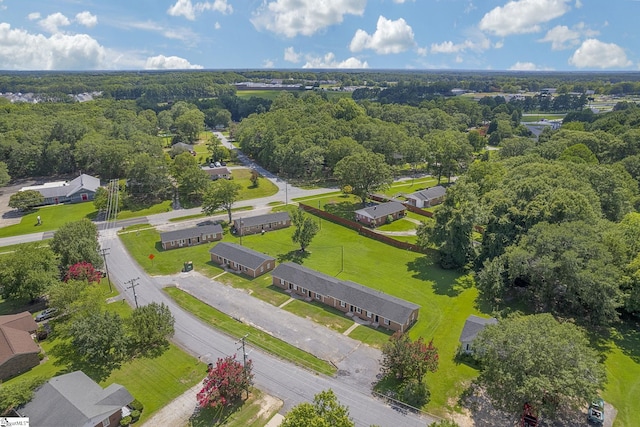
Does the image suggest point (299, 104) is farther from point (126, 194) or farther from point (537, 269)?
point (537, 269)

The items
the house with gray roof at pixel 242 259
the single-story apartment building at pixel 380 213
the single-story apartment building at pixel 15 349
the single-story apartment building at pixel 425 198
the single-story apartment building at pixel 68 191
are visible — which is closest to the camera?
the single-story apartment building at pixel 15 349

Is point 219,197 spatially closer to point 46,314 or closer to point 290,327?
point 46,314

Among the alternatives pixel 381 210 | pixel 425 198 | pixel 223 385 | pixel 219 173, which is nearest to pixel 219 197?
pixel 381 210

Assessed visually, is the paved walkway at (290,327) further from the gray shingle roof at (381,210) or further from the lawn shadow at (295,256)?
the gray shingle roof at (381,210)

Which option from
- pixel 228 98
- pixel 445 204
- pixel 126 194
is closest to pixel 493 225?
pixel 445 204

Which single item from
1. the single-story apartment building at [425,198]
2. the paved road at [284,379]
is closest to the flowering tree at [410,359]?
the paved road at [284,379]

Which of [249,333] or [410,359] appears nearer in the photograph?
[410,359]
